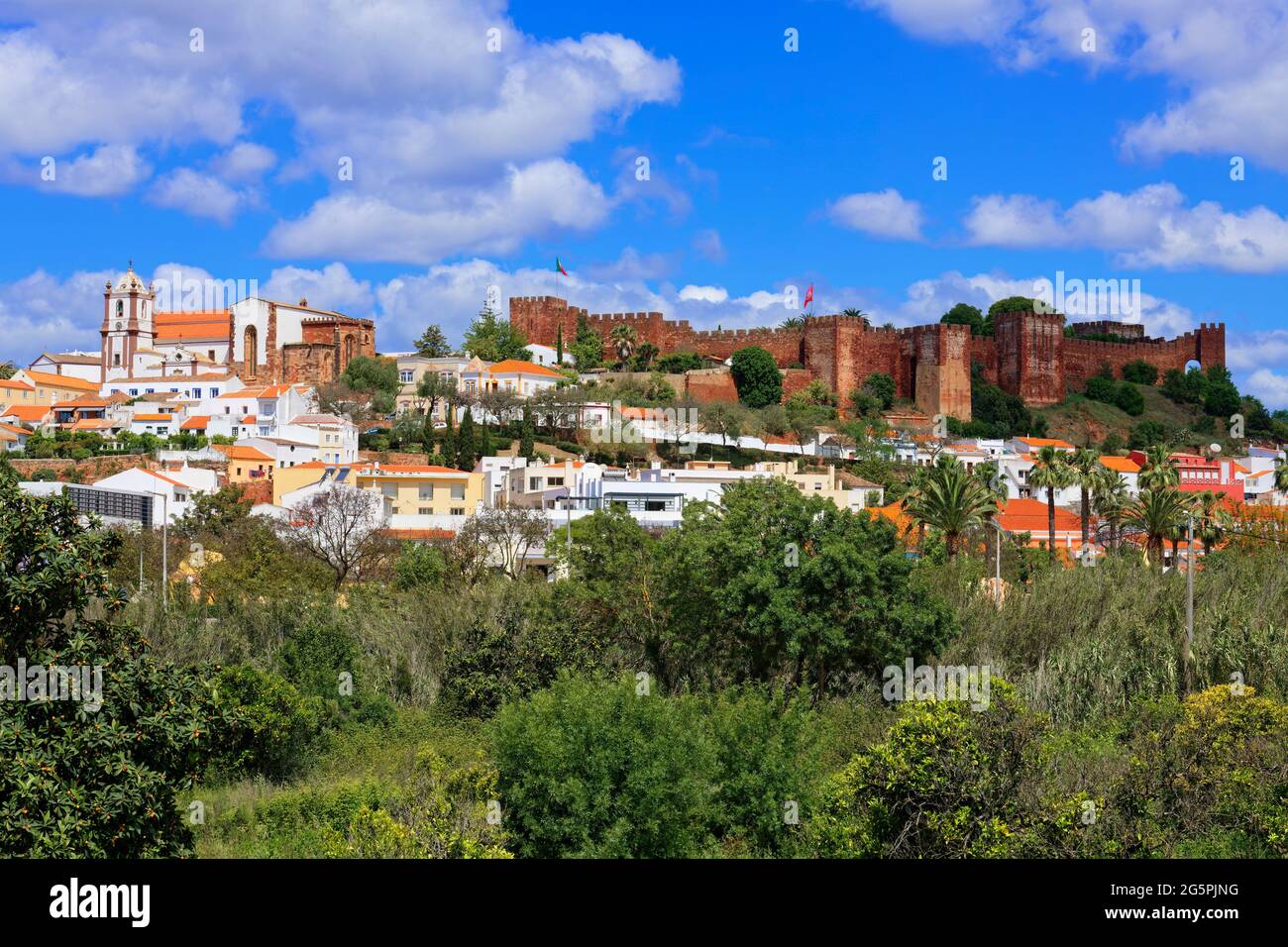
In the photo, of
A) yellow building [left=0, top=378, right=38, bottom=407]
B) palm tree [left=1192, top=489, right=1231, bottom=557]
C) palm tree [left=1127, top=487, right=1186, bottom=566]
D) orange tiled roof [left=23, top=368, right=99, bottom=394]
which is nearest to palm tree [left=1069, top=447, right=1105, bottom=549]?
palm tree [left=1192, top=489, right=1231, bottom=557]

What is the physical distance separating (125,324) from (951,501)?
60193mm

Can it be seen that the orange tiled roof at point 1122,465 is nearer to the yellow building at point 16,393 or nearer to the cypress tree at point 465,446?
the cypress tree at point 465,446

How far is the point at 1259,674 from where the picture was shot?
19359 millimetres

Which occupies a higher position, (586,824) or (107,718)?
(107,718)

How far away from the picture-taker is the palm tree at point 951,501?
28.9 m

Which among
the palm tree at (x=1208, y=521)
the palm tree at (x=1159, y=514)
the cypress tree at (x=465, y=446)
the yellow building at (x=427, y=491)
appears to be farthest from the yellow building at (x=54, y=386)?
the palm tree at (x=1159, y=514)

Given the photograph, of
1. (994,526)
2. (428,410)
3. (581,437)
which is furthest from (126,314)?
(994,526)

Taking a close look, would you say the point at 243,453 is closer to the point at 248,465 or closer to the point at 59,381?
the point at 248,465

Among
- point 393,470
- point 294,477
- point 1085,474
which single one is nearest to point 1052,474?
point 1085,474

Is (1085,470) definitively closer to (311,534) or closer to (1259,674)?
(1259,674)

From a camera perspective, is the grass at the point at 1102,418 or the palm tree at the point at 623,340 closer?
the grass at the point at 1102,418

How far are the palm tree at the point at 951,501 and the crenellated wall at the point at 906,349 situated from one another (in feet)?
143

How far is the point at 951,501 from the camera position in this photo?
94.7 ft
